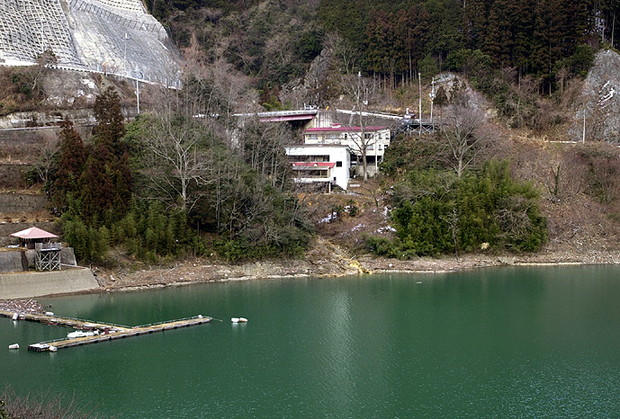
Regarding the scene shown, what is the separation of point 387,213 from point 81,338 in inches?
742

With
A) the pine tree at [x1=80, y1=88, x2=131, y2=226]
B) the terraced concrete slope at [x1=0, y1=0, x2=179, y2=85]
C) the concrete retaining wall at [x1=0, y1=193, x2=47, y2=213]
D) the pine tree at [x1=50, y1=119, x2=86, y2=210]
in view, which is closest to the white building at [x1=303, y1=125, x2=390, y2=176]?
the terraced concrete slope at [x1=0, y1=0, x2=179, y2=85]

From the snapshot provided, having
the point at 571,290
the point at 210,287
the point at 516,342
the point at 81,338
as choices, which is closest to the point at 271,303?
the point at 210,287

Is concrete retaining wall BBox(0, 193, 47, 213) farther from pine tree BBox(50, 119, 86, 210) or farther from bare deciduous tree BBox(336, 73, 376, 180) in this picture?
bare deciduous tree BBox(336, 73, 376, 180)

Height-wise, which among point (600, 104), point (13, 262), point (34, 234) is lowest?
point (13, 262)

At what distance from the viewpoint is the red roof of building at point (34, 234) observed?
29.2 metres

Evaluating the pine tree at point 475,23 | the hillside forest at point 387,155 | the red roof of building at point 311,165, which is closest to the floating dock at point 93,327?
the hillside forest at point 387,155

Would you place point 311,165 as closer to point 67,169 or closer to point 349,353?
point 67,169

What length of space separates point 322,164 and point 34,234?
55.5 feet

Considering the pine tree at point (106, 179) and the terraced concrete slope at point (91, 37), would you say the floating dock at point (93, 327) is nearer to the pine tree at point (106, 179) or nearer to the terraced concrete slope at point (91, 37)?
the pine tree at point (106, 179)

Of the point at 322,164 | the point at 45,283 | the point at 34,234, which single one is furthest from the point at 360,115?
the point at 45,283

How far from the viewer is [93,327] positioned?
24.0 meters

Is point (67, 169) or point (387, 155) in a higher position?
point (387, 155)

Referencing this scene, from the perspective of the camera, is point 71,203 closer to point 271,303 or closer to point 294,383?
point 271,303

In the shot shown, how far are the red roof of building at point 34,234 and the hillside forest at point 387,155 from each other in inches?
42.2
